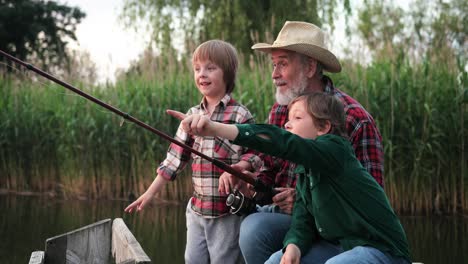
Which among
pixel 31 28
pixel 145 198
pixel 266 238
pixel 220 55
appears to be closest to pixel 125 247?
pixel 145 198

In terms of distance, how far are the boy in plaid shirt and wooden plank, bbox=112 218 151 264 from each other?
0.12m

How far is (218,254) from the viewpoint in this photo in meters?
3.00

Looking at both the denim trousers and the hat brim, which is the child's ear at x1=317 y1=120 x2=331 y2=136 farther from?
the hat brim

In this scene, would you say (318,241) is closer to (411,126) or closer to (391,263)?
(391,263)

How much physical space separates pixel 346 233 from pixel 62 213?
215 inches

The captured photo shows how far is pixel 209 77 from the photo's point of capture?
3.07 m

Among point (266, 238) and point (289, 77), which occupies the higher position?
point (289, 77)

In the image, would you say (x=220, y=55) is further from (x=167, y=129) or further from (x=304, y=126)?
(x=167, y=129)

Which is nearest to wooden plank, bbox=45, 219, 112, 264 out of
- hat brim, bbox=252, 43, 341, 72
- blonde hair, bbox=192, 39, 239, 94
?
blonde hair, bbox=192, 39, 239, 94

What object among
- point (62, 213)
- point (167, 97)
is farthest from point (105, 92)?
point (62, 213)

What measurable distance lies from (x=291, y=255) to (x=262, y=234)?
326mm

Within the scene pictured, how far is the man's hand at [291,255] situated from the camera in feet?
7.86

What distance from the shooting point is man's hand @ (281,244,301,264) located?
240 centimetres

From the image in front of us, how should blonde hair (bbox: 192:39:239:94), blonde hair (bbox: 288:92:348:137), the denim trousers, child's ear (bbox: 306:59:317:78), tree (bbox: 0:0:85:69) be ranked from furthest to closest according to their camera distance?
tree (bbox: 0:0:85:69)
blonde hair (bbox: 192:39:239:94)
child's ear (bbox: 306:59:317:78)
the denim trousers
blonde hair (bbox: 288:92:348:137)
